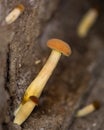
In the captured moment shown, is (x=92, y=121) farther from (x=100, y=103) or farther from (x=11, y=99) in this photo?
(x=11, y=99)

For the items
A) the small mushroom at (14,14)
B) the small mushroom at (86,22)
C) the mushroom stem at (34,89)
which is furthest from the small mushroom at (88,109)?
the small mushroom at (86,22)

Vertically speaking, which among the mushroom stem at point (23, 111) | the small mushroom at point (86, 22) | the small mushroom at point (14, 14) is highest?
the small mushroom at point (14, 14)

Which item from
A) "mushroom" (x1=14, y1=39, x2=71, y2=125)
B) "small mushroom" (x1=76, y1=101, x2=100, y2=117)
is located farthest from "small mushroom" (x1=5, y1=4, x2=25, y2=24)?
"small mushroom" (x1=76, y1=101, x2=100, y2=117)

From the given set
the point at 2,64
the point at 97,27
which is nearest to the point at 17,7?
the point at 2,64

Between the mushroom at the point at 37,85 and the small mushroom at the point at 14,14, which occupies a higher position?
the small mushroom at the point at 14,14

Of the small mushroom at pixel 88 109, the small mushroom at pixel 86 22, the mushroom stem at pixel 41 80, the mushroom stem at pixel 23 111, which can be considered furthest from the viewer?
the small mushroom at pixel 86 22

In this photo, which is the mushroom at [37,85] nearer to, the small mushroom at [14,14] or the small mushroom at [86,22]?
the small mushroom at [14,14]

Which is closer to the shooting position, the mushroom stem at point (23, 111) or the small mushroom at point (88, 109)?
the mushroom stem at point (23, 111)
